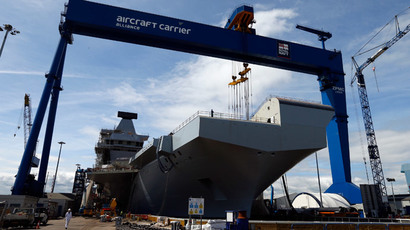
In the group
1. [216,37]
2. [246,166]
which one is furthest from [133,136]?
[246,166]

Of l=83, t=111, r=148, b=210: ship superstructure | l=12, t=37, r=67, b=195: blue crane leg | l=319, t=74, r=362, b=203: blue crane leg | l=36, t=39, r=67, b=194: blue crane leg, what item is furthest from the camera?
l=83, t=111, r=148, b=210: ship superstructure

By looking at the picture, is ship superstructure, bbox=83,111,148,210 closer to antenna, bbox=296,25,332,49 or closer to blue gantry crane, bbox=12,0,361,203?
blue gantry crane, bbox=12,0,361,203

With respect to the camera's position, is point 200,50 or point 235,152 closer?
point 235,152

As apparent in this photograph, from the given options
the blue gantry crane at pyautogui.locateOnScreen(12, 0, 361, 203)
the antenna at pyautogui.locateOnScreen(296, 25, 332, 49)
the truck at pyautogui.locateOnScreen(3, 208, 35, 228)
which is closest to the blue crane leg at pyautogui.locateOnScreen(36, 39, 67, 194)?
the blue gantry crane at pyautogui.locateOnScreen(12, 0, 361, 203)

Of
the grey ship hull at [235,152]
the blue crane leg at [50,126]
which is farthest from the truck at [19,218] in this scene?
the blue crane leg at [50,126]

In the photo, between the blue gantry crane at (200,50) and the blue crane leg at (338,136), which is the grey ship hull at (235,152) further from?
the blue crane leg at (338,136)

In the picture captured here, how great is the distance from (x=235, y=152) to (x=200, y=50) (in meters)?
13.6

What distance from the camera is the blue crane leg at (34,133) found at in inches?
867

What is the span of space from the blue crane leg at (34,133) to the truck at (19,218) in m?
7.38

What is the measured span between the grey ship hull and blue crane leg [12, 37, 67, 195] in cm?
1111

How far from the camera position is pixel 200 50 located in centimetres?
2556

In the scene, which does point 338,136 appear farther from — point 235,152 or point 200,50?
point 235,152

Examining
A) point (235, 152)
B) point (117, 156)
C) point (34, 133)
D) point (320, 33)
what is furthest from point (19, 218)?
point (320, 33)

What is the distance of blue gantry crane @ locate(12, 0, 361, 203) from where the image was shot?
22.8 metres
